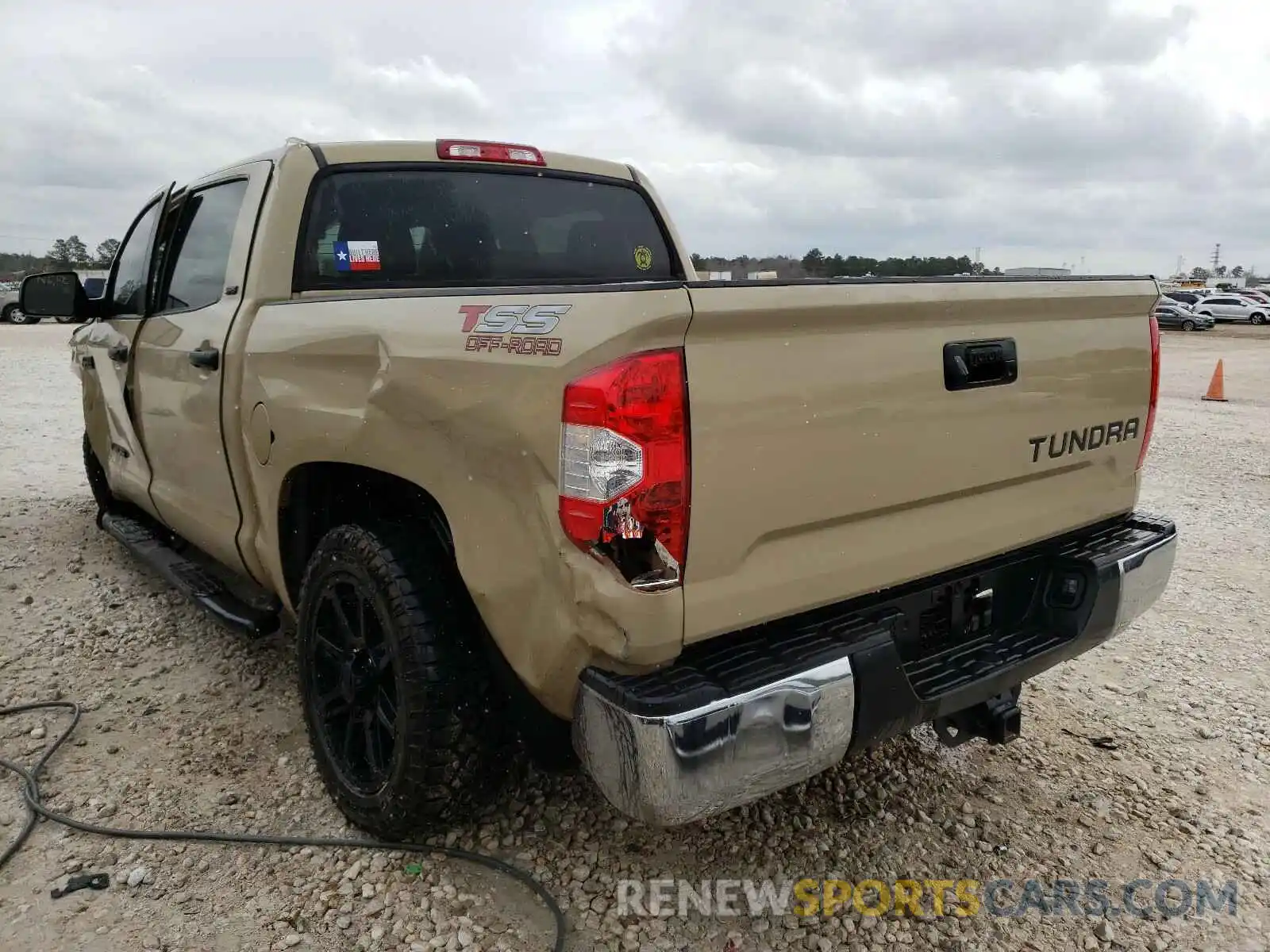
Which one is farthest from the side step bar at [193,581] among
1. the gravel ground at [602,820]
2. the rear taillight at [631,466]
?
the rear taillight at [631,466]

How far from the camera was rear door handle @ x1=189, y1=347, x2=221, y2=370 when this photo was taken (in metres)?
3.13

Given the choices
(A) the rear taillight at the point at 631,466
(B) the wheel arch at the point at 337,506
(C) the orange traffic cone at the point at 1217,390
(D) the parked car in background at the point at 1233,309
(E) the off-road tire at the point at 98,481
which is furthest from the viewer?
(D) the parked car in background at the point at 1233,309

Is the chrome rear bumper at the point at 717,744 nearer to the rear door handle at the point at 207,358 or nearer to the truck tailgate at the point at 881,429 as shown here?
the truck tailgate at the point at 881,429

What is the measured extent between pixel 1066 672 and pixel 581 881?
2.28m

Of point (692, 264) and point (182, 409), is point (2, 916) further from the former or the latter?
point (692, 264)

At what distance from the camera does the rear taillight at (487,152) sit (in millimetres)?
3539

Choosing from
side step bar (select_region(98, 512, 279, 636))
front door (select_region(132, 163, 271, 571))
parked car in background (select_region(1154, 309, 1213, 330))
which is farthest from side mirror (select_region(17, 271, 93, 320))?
parked car in background (select_region(1154, 309, 1213, 330))

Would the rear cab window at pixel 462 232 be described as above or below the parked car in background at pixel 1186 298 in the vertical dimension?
above

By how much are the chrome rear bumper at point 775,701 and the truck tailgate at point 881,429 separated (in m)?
0.08

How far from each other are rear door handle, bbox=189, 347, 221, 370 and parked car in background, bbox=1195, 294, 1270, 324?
42.1 meters

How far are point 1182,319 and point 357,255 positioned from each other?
128 feet

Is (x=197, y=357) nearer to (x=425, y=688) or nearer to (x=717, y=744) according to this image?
(x=425, y=688)

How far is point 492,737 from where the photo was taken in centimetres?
242

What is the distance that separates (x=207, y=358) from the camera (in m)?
3.16
